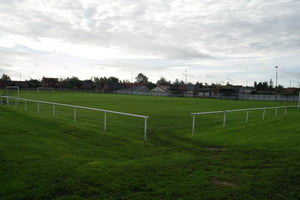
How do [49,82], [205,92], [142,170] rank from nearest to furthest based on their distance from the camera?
[142,170] → [205,92] → [49,82]

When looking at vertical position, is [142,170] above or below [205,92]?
below

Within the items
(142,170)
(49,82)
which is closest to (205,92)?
(142,170)

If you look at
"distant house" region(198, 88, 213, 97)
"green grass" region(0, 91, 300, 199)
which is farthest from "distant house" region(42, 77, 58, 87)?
"green grass" region(0, 91, 300, 199)

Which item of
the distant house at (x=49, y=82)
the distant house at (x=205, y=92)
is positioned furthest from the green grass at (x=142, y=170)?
the distant house at (x=49, y=82)

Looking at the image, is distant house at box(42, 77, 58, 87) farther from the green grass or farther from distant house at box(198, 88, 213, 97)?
the green grass

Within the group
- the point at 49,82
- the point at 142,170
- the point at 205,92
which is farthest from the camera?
the point at 49,82

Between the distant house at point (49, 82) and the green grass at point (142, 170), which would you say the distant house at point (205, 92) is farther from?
the distant house at point (49, 82)

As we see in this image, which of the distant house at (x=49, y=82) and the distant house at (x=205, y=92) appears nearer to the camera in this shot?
the distant house at (x=205, y=92)

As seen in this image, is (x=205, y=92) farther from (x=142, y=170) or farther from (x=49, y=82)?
(x=49, y=82)

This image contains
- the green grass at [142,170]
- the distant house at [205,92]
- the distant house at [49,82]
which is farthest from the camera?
the distant house at [49,82]

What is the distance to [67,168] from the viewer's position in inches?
227

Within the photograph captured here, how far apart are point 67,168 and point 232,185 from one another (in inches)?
150

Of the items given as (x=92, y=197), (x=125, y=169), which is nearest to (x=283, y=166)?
(x=125, y=169)

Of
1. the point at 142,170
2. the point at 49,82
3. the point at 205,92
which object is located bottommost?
the point at 142,170
